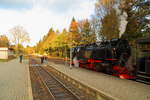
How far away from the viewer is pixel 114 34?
2764 centimetres

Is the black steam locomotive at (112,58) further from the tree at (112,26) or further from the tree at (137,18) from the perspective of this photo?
the tree at (137,18)

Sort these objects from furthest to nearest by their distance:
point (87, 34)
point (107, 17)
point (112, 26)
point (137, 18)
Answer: point (87, 34)
point (107, 17)
point (112, 26)
point (137, 18)

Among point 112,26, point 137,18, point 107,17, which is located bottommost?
point 112,26

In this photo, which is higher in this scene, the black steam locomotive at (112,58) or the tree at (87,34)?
the tree at (87,34)

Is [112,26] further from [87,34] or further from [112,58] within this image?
[112,58]

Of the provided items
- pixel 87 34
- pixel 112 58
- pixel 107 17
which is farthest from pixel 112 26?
pixel 112 58

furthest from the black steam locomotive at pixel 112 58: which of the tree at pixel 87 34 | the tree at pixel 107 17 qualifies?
the tree at pixel 87 34

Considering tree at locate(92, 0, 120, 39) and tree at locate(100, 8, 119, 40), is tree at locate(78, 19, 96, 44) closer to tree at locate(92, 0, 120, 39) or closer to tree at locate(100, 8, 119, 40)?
tree at locate(92, 0, 120, 39)

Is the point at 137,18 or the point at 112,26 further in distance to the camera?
the point at 112,26

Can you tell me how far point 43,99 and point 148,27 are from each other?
23036mm

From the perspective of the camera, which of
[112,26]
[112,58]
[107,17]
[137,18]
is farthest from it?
[107,17]

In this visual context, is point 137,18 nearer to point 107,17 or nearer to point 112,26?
point 112,26

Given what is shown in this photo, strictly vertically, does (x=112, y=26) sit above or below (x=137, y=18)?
below

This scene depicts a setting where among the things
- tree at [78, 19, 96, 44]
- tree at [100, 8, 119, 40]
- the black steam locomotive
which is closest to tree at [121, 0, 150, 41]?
tree at [100, 8, 119, 40]
